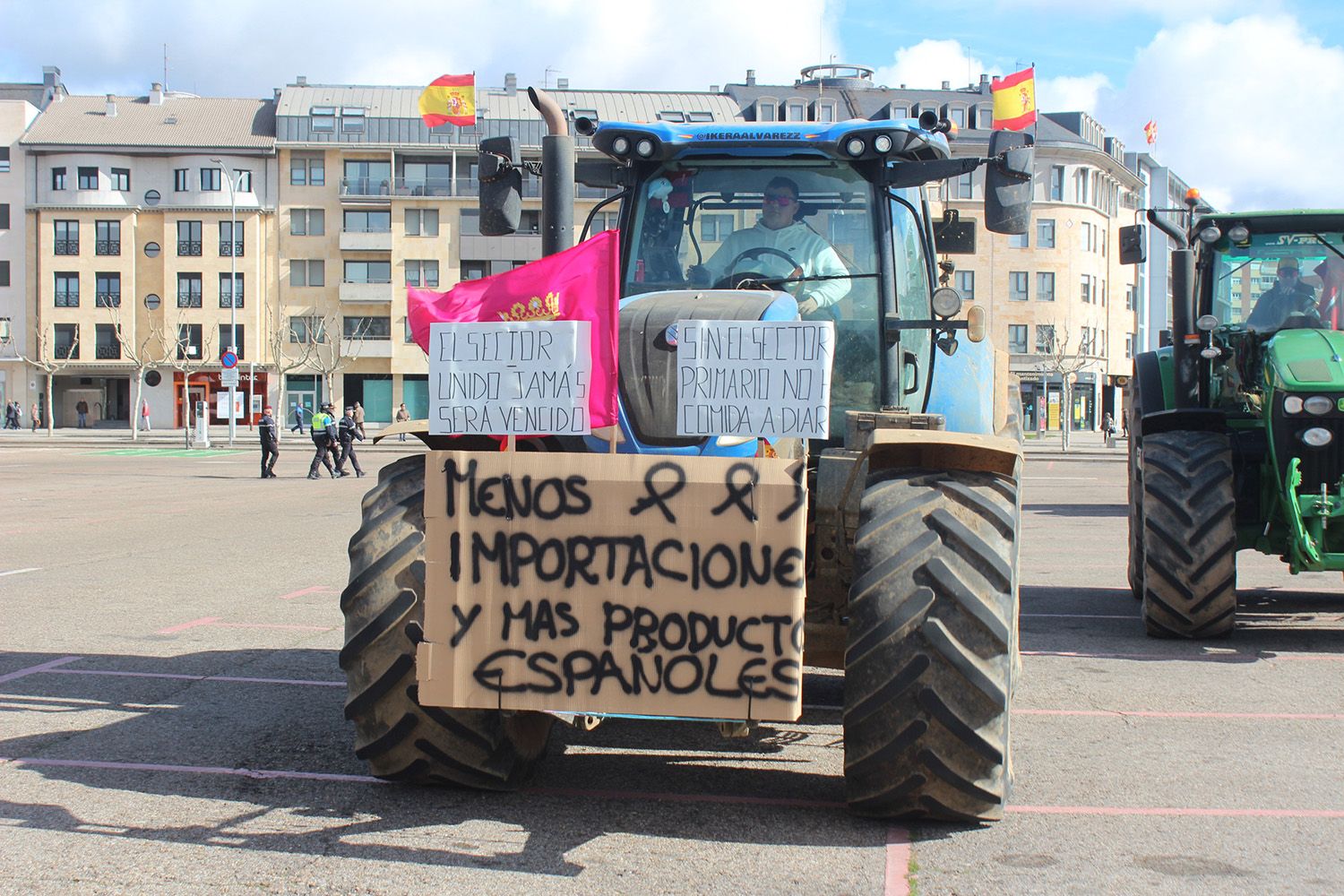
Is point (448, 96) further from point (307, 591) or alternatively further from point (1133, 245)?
point (1133, 245)

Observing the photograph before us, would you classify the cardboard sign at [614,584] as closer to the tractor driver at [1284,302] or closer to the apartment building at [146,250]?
the tractor driver at [1284,302]

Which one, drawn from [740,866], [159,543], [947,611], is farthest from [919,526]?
[159,543]

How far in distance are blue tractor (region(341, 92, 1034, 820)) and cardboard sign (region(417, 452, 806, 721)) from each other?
0.28m

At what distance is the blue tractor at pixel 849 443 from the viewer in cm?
467

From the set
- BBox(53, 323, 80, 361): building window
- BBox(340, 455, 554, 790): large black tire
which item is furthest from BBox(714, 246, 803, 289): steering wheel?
BBox(53, 323, 80, 361): building window

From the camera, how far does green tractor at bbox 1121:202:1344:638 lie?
352 inches

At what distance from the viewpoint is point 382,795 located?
17.2ft

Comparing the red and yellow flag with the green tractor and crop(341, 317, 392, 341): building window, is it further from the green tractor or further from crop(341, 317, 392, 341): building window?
crop(341, 317, 392, 341): building window

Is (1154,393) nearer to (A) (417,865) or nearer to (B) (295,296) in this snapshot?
(A) (417,865)

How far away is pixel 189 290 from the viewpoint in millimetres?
73188

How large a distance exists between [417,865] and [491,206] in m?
3.52

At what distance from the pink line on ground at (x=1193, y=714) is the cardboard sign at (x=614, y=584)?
2.94m

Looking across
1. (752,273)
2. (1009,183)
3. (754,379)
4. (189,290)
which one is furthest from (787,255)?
(189,290)

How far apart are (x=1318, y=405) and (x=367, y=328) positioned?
2694 inches
